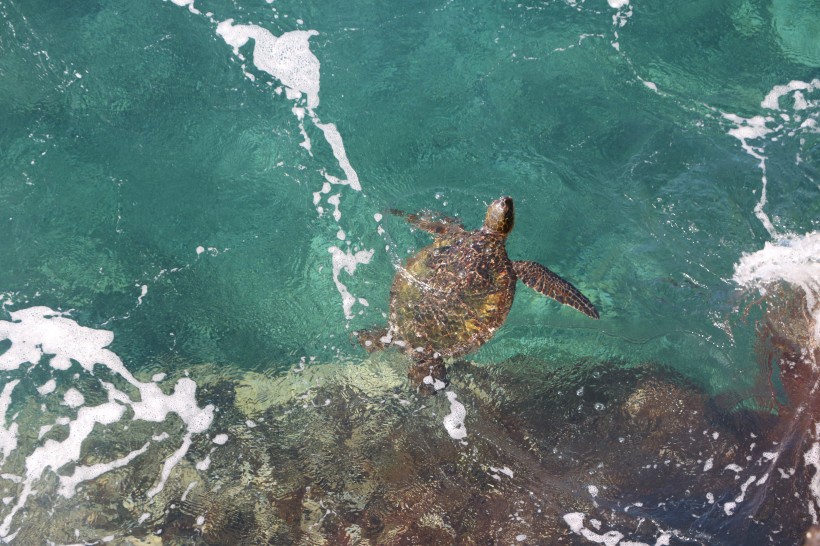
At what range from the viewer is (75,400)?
683 cm

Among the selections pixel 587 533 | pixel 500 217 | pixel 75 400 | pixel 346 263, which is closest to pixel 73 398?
pixel 75 400

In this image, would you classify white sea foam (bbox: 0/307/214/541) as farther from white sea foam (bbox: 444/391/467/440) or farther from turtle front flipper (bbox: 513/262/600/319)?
turtle front flipper (bbox: 513/262/600/319)

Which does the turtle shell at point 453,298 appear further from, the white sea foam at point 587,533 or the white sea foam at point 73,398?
the white sea foam at point 73,398

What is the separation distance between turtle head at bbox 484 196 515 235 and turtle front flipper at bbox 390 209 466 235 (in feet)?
1.03

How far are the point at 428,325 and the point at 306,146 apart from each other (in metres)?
2.84

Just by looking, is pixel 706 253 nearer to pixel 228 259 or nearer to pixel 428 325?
pixel 428 325

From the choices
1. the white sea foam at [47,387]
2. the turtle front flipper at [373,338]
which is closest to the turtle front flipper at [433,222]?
the turtle front flipper at [373,338]

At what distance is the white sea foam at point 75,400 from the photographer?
6.64m

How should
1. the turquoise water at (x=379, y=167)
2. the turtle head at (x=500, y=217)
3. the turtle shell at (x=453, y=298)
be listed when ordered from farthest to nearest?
the turquoise water at (x=379, y=167) → the turtle head at (x=500, y=217) → the turtle shell at (x=453, y=298)

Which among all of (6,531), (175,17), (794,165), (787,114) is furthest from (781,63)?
(6,531)

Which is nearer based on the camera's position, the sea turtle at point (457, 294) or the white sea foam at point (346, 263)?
the sea turtle at point (457, 294)

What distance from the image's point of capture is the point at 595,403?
6.69m

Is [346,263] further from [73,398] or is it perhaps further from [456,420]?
[73,398]

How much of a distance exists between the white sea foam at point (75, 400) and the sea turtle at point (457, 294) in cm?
215
